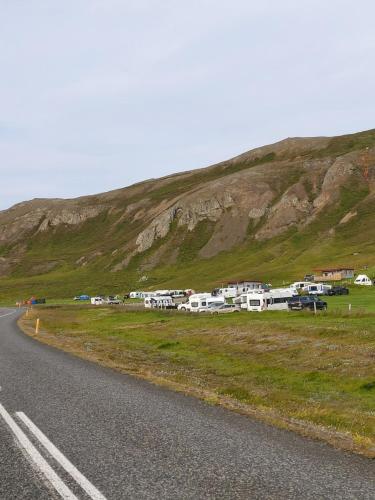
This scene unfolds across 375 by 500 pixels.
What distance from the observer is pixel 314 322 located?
38594 mm

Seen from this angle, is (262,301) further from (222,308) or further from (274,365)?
(274,365)

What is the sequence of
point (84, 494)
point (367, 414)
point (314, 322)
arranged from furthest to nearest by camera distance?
point (314, 322)
point (367, 414)
point (84, 494)

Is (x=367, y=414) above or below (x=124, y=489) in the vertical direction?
below

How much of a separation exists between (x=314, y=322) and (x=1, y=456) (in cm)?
3146

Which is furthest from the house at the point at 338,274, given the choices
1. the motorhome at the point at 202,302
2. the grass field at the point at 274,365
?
the grass field at the point at 274,365

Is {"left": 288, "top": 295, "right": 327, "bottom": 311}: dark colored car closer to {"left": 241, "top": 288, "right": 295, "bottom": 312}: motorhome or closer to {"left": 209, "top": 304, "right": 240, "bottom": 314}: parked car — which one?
{"left": 241, "top": 288, "right": 295, "bottom": 312}: motorhome

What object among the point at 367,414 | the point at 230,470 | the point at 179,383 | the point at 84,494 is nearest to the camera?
the point at 84,494

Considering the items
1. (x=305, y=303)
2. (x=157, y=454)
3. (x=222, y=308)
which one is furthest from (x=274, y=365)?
(x=222, y=308)

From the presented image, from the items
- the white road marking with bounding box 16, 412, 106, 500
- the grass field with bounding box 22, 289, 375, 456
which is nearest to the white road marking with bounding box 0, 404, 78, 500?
the white road marking with bounding box 16, 412, 106, 500

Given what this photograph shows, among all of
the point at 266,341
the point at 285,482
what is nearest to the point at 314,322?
the point at 266,341

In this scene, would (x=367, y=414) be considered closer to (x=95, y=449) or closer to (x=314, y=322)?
(x=95, y=449)

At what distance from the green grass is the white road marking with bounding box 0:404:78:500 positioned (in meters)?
5.63

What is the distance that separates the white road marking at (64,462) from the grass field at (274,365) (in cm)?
509

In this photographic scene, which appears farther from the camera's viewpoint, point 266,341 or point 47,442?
point 266,341
